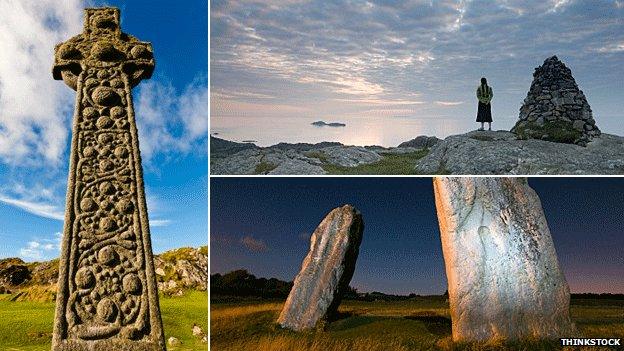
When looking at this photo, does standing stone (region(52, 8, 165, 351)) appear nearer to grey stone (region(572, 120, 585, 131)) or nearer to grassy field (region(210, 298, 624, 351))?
grassy field (region(210, 298, 624, 351))

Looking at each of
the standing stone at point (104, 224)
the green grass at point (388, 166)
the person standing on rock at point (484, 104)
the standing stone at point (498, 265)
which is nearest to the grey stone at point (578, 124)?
the person standing on rock at point (484, 104)

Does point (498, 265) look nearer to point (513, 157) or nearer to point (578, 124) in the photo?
point (513, 157)

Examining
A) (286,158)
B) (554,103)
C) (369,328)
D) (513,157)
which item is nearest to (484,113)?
(513,157)

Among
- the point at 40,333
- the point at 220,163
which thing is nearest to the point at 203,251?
the point at 220,163

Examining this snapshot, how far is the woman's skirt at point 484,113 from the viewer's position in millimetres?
11227

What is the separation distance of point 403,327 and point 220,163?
3.66m

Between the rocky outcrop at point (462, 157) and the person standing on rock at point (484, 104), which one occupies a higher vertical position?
the person standing on rock at point (484, 104)

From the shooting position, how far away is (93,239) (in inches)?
181

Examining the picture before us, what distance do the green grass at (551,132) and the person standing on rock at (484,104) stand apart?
700 millimetres

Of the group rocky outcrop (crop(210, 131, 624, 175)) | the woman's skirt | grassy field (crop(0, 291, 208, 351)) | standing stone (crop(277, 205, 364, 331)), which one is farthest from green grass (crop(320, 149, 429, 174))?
grassy field (crop(0, 291, 208, 351))

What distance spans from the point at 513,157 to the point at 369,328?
13.1ft

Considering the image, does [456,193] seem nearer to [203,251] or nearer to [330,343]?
[330,343]

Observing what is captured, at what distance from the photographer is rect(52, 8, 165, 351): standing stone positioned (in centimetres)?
447

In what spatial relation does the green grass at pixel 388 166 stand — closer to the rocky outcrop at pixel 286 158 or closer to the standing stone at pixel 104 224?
the rocky outcrop at pixel 286 158
